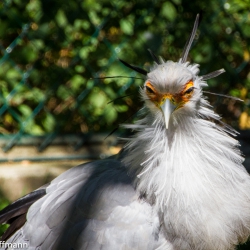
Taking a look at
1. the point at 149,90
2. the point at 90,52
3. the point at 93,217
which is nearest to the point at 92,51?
the point at 90,52

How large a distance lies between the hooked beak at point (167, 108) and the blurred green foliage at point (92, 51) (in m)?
1.49

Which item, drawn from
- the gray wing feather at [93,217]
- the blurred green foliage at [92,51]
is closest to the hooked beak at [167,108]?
the gray wing feather at [93,217]

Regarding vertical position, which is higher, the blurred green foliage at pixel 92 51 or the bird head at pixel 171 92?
the blurred green foliage at pixel 92 51

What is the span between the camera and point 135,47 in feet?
12.7

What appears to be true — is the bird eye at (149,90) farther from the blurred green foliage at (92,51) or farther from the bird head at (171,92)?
the blurred green foliage at (92,51)

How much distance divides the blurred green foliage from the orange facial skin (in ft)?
4.56

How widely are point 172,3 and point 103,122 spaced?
2.93 feet

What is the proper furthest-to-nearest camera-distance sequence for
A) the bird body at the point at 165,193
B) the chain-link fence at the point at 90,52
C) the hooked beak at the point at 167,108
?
the chain-link fence at the point at 90,52 → the bird body at the point at 165,193 → the hooked beak at the point at 167,108

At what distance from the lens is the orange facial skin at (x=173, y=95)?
7.58 feet

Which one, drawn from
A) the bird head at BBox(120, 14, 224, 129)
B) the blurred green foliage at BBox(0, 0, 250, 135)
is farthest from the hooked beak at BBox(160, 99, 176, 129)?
the blurred green foliage at BBox(0, 0, 250, 135)

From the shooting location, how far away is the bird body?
235 centimetres

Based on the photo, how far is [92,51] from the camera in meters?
3.90

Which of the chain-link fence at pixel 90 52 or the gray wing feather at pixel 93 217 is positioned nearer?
the gray wing feather at pixel 93 217

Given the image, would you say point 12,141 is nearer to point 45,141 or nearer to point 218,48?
point 45,141
